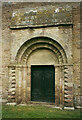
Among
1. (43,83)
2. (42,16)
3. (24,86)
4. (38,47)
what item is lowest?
→ (24,86)

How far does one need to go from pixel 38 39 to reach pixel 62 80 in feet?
8.76

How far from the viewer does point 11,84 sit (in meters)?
7.54

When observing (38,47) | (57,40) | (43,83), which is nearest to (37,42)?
(38,47)

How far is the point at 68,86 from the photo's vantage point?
273 inches

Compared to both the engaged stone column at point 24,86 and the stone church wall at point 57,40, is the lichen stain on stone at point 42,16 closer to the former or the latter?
the stone church wall at point 57,40

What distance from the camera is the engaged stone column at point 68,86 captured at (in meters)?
6.82

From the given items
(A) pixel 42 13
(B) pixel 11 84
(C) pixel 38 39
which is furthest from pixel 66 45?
(B) pixel 11 84

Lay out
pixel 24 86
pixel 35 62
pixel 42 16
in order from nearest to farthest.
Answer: pixel 42 16 < pixel 24 86 < pixel 35 62

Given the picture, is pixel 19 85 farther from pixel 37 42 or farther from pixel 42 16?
pixel 42 16

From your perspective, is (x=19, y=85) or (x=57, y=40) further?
(x=19, y=85)

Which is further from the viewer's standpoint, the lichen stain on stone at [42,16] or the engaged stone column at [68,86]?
the lichen stain on stone at [42,16]

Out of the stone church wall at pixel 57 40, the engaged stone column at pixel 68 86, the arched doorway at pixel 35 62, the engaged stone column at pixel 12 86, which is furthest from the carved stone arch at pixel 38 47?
the engaged stone column at pixel 12 86

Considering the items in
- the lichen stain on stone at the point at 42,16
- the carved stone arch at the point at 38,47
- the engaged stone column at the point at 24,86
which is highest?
the lichen stain on stone at the point at 42,16

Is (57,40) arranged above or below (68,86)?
above
